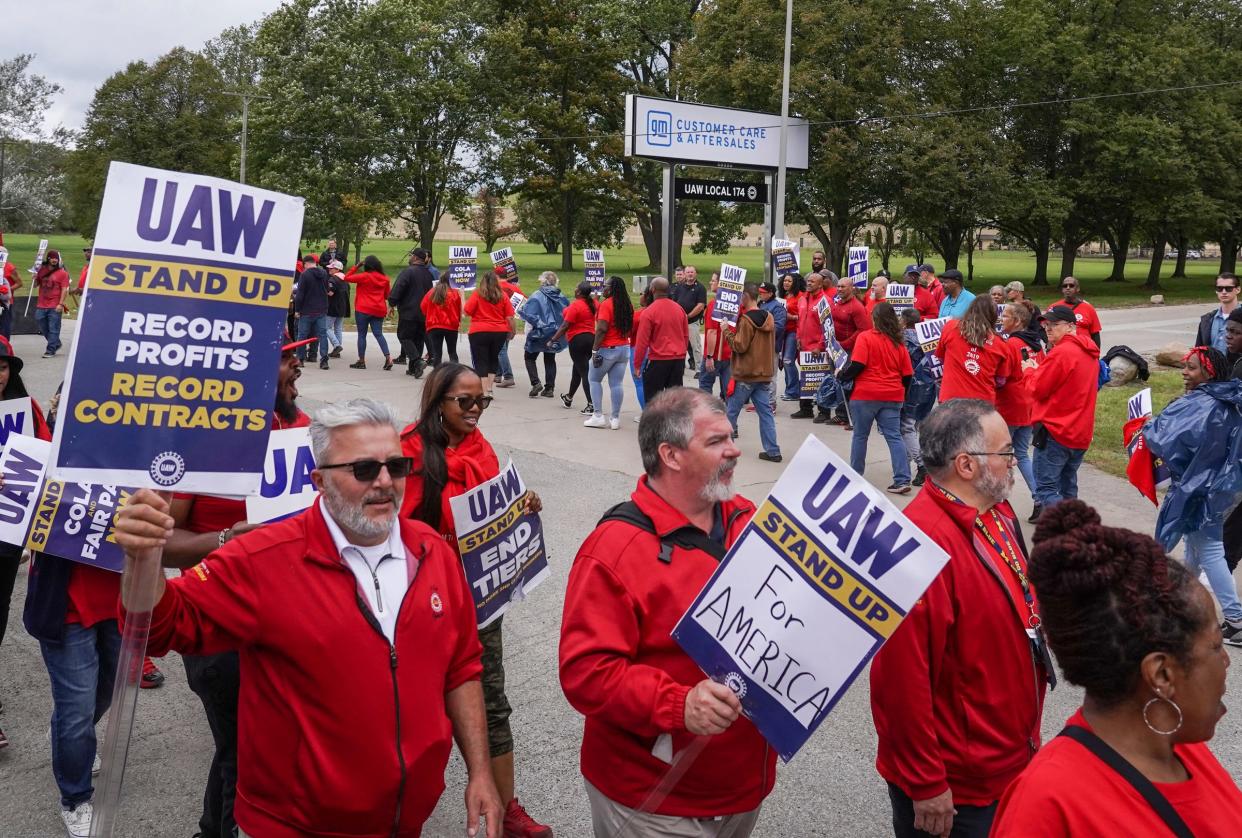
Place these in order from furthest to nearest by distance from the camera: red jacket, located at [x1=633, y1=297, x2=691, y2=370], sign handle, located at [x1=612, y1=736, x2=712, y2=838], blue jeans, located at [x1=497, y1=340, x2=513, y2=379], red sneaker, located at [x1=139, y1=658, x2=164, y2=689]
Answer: blue jeans, located at [x1=497, y1=340, x2=513, y2=379]
red jacket, located at [x1=633, y1=297, x2=691, y2=370]
red sneaker, located at [x1=139, y1=658, x2=164, y2=689]
sign handle, located at [x1=612, y1=736, x2=712, y2=838]

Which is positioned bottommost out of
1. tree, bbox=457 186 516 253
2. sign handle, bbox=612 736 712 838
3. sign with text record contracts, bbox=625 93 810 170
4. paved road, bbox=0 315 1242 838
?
paved road, bbox=0 315 1242 838

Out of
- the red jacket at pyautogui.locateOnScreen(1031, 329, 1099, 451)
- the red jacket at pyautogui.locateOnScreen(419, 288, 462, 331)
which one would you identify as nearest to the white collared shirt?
the red jacket at pyautogui.locateOnScreen(1031, 329, 1099, 451)

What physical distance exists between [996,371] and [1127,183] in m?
38.2

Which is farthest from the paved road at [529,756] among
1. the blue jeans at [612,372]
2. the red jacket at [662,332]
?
the blue jeans at [612,372]

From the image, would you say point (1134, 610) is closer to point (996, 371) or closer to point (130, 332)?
point (130, 332)

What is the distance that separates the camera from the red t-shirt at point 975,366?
9.26 m

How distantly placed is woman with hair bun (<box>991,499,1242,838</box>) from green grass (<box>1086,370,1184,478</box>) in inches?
404

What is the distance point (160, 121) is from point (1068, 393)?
2681 inches

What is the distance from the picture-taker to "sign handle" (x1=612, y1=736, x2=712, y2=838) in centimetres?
284

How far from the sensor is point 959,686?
319 centimetres

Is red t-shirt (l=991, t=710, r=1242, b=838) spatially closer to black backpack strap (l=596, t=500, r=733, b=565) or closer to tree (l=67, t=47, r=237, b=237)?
black backpack strap (l=596, t=500, r=733, b=565)

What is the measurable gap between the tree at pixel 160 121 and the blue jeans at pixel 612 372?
186 feet

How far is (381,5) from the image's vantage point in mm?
51125

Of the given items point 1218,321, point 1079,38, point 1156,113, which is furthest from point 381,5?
point 1218,321
